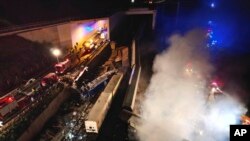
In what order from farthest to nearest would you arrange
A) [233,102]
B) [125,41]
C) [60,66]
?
[125,41]
[233,102]
[60,66]

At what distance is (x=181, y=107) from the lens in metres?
17.8

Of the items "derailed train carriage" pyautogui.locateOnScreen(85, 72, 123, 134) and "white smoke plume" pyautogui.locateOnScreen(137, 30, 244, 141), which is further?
"white smoke plume" pyautogui.locateOnScreen(137, 30, 244, 141)

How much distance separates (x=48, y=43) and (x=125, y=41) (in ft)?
31.0

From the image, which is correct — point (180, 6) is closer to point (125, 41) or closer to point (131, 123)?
point (125, 41)

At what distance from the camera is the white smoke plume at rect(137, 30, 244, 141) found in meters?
14.9

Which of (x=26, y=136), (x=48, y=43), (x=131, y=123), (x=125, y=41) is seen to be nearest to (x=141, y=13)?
(x=125, y=41)

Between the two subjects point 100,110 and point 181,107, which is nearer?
point 100,110

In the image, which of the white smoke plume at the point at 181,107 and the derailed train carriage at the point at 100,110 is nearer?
the derailed train carriage at the point at 100,110

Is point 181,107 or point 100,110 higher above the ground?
point 100,110

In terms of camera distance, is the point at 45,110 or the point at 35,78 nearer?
the point at 45,110

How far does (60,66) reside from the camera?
18.8 meters

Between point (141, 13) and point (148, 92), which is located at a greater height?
point (141, 13)

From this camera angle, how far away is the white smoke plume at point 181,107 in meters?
14.9

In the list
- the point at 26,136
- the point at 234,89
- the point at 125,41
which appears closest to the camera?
the point at 26,136
